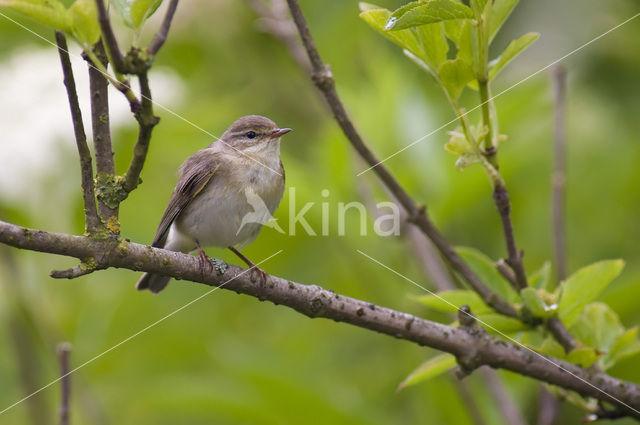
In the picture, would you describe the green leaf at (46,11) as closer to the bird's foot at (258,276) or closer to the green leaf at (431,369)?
the bird's foot at (258,276)

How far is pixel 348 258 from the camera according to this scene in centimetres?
476

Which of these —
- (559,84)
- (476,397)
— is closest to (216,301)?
(476,397)

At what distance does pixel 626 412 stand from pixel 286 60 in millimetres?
3678

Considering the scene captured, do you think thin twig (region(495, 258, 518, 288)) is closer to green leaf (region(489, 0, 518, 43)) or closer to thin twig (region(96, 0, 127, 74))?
green leaf (region(489, 0, 518, 43))

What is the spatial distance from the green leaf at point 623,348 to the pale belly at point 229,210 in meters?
2.04

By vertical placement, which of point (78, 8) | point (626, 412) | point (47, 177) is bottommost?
point (626, 412)

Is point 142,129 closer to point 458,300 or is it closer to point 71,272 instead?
point 71,272

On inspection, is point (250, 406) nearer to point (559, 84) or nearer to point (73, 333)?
point (73, 333)

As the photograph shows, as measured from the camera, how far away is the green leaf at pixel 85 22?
192cm

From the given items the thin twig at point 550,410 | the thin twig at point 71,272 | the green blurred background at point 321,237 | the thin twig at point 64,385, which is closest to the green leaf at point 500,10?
the thin twig at point 71,272

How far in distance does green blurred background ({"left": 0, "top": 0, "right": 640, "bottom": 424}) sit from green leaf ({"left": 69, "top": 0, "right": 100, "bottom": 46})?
2.19 m

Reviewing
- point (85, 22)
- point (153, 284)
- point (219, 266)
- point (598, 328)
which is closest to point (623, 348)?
point (598, 328)

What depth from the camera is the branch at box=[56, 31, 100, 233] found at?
2041mm

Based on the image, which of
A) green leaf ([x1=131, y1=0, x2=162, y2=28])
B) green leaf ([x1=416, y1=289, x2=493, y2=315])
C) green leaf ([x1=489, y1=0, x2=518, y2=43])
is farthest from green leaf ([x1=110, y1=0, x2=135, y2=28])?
green leaf ([x1=416, y1=289, x2=493, y2=315])
